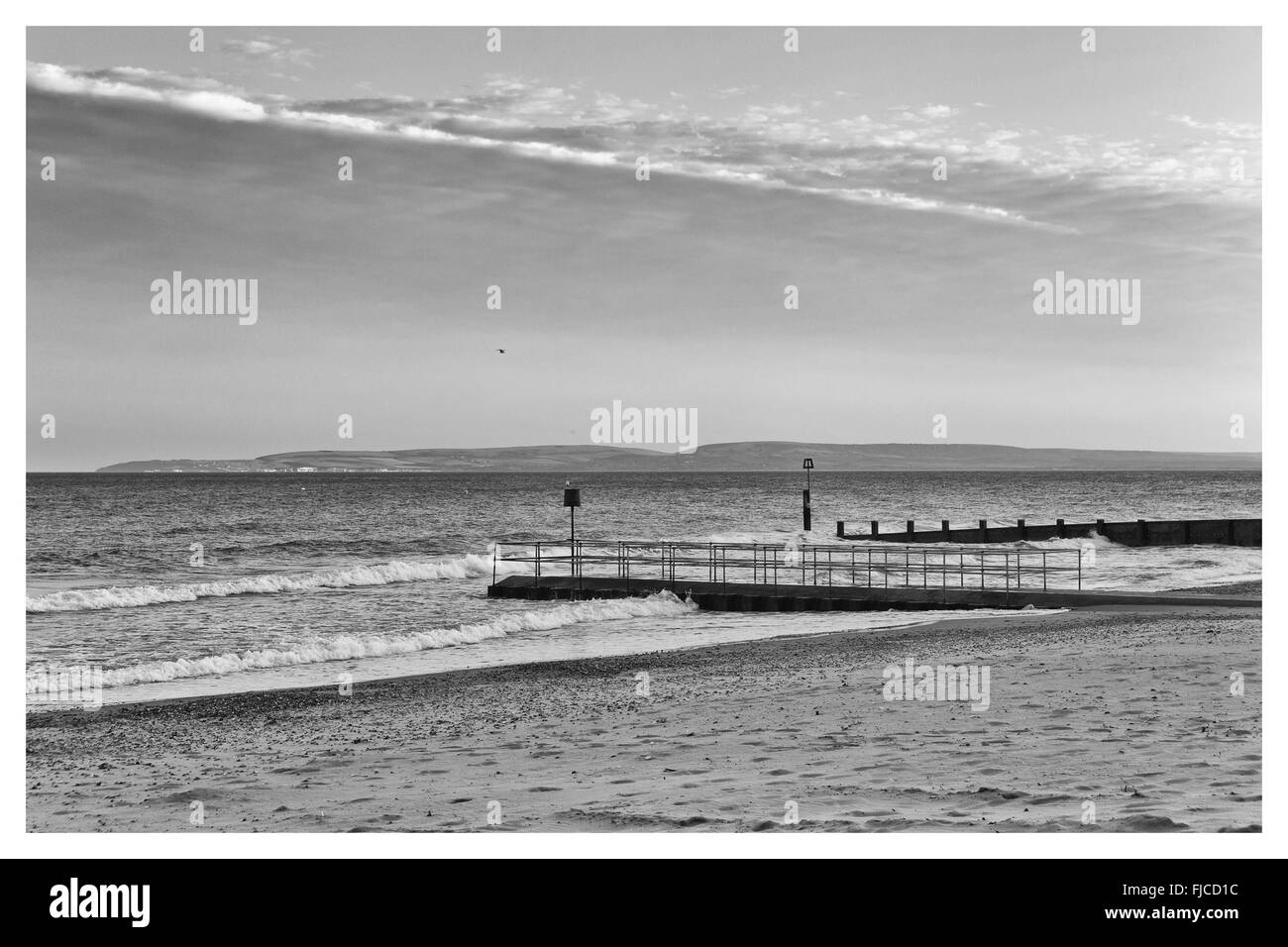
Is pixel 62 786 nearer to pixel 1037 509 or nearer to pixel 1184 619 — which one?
pixel 1184 619

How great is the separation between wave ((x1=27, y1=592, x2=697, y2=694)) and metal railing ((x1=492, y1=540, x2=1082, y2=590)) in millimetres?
2191

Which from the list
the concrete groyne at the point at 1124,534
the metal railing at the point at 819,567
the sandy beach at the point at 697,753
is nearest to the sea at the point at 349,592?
the metal railing at the point at 819,567

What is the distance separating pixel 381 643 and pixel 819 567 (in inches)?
697

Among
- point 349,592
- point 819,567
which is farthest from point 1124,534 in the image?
point 349,592

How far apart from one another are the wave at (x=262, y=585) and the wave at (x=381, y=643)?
7517 millimetres

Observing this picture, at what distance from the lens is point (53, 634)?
2184 cm

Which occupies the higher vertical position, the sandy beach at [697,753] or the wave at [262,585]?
the sandy beach at [697,753]

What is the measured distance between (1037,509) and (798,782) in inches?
3530

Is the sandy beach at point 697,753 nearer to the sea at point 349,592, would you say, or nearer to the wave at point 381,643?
the wave at point 381,643

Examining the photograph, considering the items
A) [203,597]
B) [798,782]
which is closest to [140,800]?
[798,782]

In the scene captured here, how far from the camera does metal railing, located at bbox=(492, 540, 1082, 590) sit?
26.7 metres

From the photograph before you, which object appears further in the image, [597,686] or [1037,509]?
[1037,509]

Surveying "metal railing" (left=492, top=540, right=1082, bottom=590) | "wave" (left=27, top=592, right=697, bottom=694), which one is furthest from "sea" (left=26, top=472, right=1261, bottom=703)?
"metal railing" (left=492, top=540, right=1082, bottom=590)

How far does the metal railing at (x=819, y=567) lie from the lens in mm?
26672
